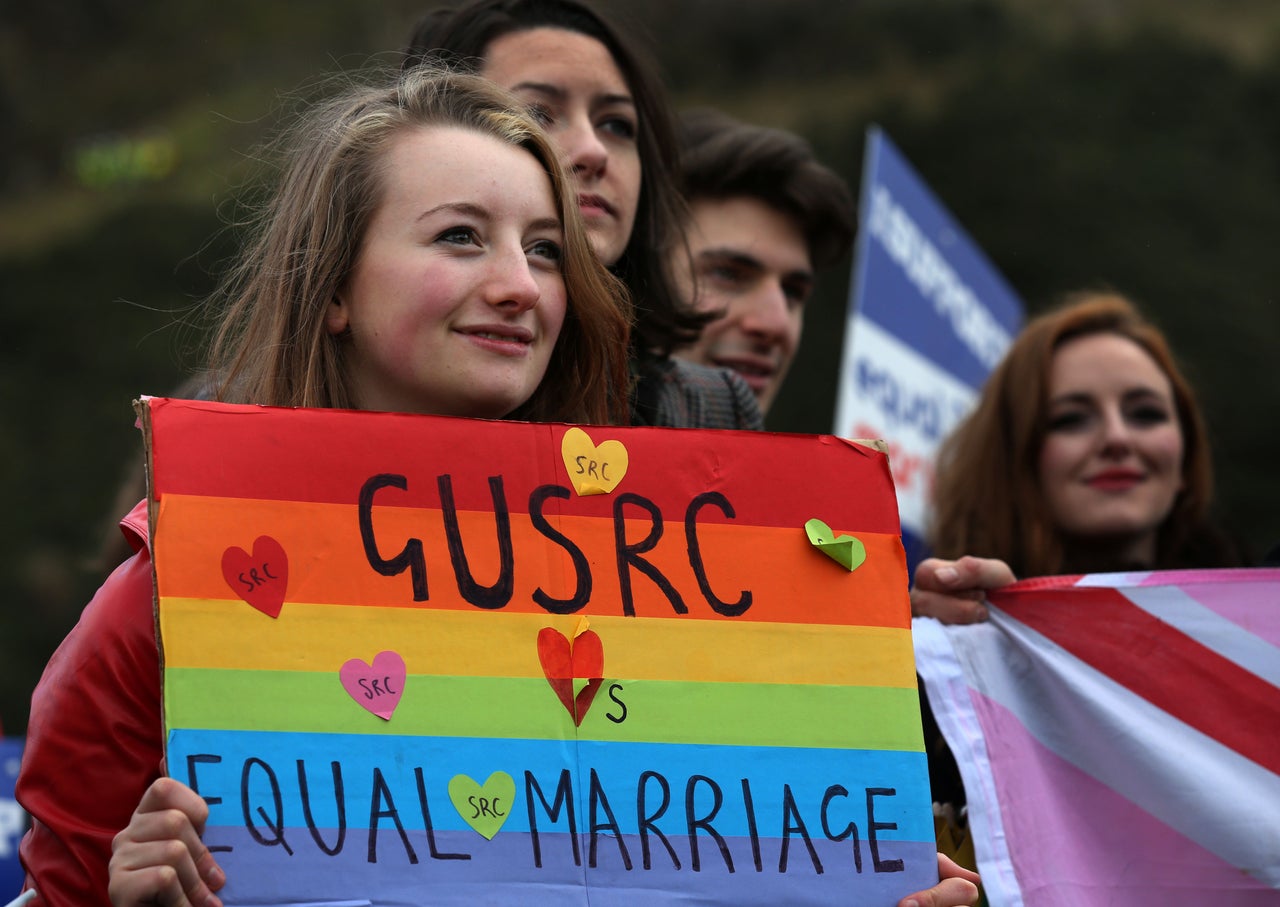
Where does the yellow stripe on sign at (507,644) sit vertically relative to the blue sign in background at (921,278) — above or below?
below

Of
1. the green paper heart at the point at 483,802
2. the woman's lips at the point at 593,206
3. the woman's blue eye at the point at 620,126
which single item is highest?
the woman's blue eye at the point at 620,126

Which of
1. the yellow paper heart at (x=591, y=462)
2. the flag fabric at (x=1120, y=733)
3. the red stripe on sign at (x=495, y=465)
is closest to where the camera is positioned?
the red stripe on sign at (x=495, y=465)

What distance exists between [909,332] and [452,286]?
10.5 feet

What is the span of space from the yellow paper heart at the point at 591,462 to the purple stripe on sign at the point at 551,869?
0.42 meters

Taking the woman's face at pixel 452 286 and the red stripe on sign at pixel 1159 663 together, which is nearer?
the woman's face at pixel 452 286

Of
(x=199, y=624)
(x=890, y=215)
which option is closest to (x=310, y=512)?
(x=199, y=624)

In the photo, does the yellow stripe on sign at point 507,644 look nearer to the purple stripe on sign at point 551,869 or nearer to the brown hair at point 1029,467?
the purple stripe on sign at point 551,869

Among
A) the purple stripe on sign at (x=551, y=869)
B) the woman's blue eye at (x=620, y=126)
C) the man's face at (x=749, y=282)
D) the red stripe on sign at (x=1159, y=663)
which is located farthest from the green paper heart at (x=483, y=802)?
the man's face at (x=749, y=282)

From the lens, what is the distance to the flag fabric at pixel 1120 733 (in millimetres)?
2379

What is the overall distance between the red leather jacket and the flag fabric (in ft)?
4.12

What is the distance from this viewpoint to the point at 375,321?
6.57ft

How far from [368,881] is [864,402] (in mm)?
3095

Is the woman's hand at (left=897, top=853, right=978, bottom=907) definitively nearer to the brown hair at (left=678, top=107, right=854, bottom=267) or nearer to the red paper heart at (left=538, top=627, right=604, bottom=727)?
the red paper heart at (left=538, top=627, right=604, bottom=727)

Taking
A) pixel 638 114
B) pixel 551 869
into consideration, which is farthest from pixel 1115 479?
pixel 551 869
